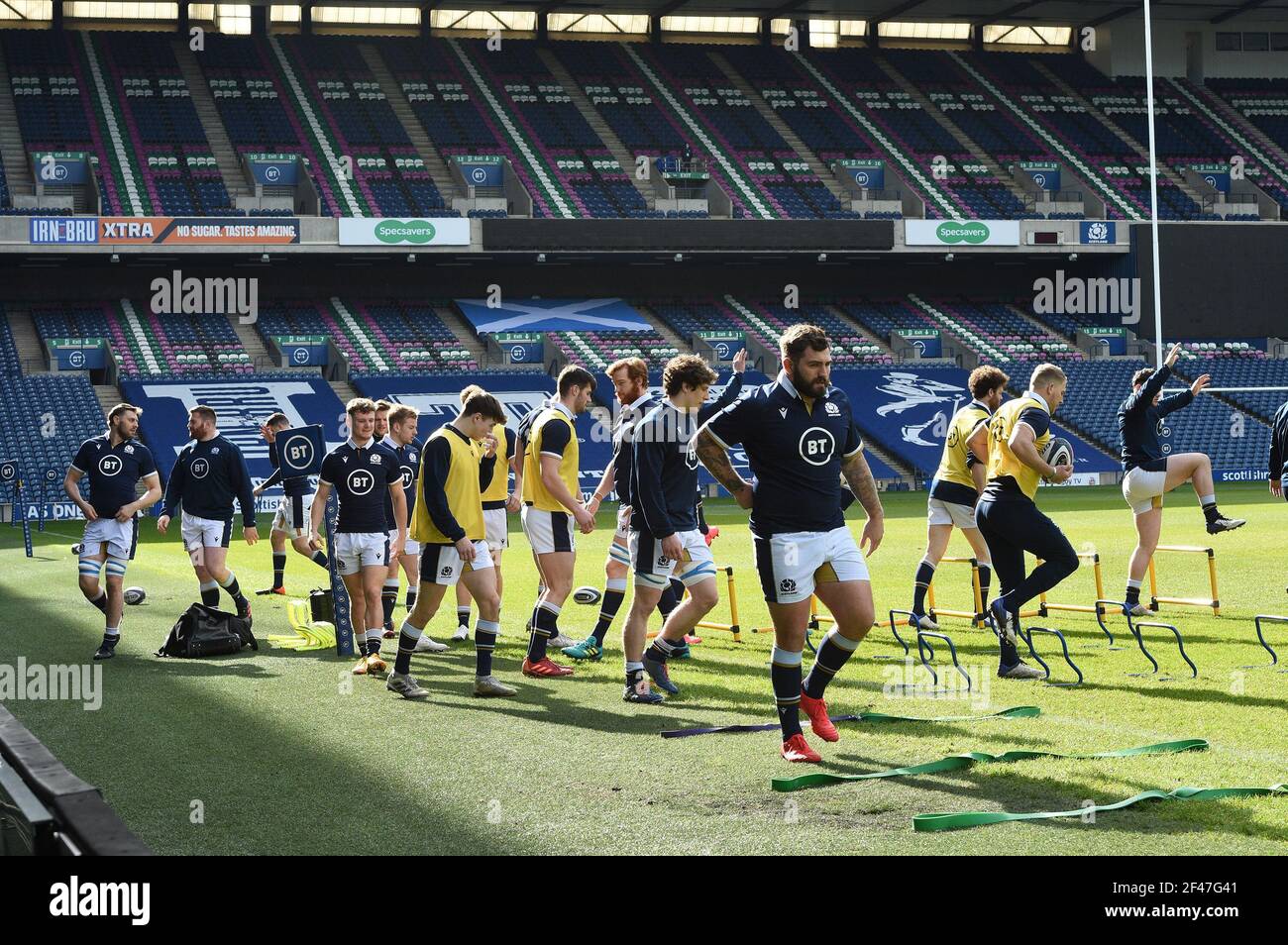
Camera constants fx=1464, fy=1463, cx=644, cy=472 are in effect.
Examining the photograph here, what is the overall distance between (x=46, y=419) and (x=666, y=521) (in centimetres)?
3110

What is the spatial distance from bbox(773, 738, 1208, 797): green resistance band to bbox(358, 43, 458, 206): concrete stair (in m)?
39.5

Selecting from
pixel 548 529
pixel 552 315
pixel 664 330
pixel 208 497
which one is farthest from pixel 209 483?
pixel 664 330

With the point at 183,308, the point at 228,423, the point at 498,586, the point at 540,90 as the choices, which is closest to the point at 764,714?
the point at 498,586

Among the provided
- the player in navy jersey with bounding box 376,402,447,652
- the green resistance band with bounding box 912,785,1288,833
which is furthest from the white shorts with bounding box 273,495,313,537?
the green resistance band with bounding box 912,785,1288,833

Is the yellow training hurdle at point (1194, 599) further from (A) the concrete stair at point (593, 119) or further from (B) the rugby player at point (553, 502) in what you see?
(A) the concrete stair at point (593, 119)

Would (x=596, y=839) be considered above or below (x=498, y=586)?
below

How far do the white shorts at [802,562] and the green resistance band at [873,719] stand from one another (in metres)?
1.22

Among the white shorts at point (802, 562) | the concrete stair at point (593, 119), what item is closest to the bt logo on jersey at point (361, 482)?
the white shorts at point (802, 562)

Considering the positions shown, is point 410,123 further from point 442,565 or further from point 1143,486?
point 442,565

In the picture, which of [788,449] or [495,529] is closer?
[788,449]

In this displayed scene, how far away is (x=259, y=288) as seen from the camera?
45062 millimetres

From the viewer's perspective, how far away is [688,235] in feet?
147
